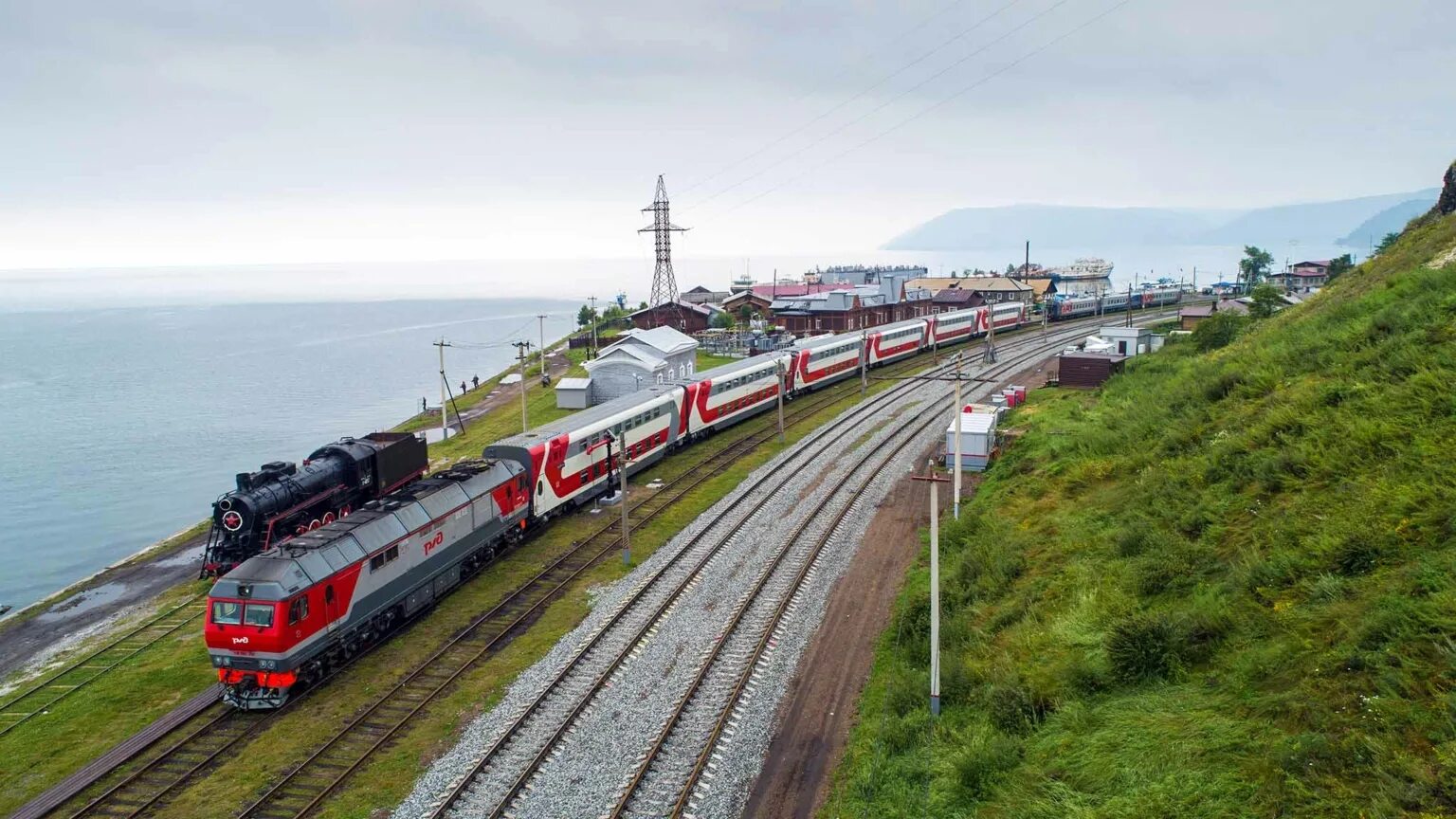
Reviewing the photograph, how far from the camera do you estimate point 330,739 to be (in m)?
18.1

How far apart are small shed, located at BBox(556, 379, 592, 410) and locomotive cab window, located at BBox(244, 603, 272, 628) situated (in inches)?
1625

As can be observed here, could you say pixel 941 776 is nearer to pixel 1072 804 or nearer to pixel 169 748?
pixel 1072 804

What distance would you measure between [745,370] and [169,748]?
114 feet

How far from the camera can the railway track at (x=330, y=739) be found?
53.8 feet

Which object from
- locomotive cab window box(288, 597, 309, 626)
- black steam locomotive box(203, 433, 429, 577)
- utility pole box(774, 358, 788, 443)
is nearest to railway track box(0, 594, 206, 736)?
black steam locomotive box(203, 433, 429, 577)

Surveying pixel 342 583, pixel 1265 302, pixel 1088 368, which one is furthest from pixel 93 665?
pixel 1265 302

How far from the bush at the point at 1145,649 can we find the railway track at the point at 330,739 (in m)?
15.0

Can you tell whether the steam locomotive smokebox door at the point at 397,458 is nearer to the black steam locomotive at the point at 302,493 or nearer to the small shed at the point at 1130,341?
the black steam locomotive at the point at 302,493

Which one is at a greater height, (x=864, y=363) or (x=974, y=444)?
(x=864, y=363)

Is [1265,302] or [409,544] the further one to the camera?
[1265,302]

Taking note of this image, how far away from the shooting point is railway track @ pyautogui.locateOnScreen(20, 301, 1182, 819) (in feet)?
53.8

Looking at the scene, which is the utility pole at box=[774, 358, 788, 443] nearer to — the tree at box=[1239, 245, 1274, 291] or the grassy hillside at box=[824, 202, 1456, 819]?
the grassy hillside at box=[824, 202, 1456, 819]

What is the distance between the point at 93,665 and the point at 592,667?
15214 mm

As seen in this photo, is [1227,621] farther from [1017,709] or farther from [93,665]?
[93,665]
